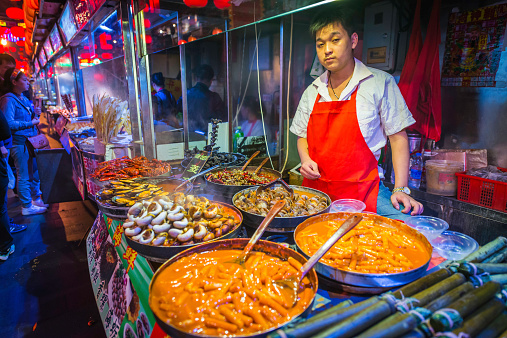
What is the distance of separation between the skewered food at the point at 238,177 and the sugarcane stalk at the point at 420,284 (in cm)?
147

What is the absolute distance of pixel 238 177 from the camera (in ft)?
7.94

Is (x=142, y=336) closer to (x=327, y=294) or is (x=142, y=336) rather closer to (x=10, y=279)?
(x=327, y=294)

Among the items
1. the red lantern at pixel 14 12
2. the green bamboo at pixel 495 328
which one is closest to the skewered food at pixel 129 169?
the green bamboo at pixel 495 328

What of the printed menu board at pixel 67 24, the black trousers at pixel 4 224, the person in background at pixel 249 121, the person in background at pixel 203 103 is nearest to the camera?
the black trousers at pixel 4 224

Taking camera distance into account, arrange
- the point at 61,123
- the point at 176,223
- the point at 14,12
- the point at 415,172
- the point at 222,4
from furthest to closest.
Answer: the point at 14,12 → the point at 61,123 → the point at 415,172 → the point at 222,4 → the point at 176,223

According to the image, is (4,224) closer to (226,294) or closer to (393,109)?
(226,294)

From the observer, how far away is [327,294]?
119 cm

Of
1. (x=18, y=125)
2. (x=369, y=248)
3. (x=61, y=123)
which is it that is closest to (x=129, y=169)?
(x=369, y=248)

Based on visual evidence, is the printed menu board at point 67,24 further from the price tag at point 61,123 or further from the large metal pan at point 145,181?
the large metal pan at point 145,181

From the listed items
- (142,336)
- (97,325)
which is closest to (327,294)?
(142,336)

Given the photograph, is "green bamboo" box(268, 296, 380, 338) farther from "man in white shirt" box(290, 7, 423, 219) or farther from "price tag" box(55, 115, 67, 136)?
"price tag" box(55, 115, 67, 136)

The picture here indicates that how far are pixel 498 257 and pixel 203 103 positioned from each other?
493 centimetres

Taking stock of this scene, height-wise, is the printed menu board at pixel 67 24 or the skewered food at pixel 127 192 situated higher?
the printed menu board at pixel 67 24

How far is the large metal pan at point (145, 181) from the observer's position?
1.97 metres
